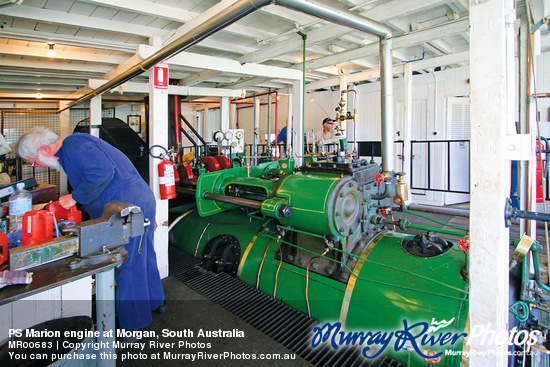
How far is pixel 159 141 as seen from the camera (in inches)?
105

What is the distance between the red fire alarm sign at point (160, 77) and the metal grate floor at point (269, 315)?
5.30 ft

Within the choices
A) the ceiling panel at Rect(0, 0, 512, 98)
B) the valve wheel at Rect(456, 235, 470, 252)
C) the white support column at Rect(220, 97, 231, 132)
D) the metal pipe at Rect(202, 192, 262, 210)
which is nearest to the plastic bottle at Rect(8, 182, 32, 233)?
the metal pipe at Rect(202, 192, 262, 210)

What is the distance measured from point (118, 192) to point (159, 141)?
0.75 metres

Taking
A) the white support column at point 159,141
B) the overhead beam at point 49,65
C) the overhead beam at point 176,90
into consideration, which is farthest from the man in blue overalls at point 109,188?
the overhead beam at point 176,90

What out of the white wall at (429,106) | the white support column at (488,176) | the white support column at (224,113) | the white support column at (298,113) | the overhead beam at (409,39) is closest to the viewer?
the white support column at (488,176)

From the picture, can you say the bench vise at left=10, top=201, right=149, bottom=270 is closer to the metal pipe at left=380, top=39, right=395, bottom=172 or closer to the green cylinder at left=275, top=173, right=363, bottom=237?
the green cylinder at left=275, top=173, right=363, bottom=237

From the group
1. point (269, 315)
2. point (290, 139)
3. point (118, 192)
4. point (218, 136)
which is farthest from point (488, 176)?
point (290, 139)

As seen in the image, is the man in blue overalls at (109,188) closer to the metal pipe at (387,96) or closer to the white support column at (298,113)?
the metal pipe at (387,96)

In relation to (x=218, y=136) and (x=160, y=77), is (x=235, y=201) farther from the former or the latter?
(x=218, y=136)

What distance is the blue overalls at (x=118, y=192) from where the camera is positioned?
1.91m

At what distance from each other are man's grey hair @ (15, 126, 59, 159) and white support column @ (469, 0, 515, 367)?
2.38 m

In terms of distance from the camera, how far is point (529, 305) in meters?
1.46

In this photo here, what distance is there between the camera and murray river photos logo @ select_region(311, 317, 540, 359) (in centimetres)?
147

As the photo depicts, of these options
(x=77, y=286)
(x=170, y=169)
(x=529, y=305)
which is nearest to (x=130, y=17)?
(x=170, y=169)
